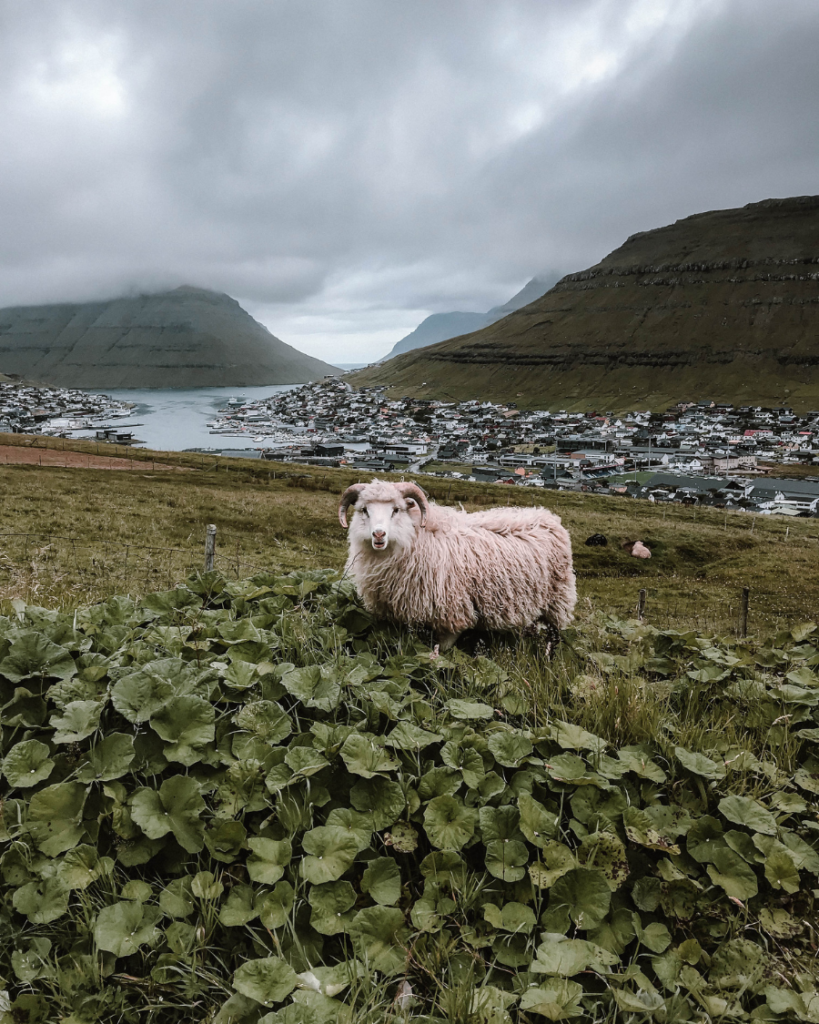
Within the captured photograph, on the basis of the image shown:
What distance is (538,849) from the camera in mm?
3137

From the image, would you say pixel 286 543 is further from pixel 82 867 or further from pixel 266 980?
pixel 266 980

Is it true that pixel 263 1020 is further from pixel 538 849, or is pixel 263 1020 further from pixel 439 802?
pixel 538 849

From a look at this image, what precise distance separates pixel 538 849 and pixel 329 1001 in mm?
1321

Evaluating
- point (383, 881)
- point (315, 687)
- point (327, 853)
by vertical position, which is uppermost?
point (315, 687)

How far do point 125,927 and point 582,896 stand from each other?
2.24 metres

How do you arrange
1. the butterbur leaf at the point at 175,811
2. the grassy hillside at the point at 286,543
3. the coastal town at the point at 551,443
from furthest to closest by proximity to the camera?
1. the coastal town at the point at 551,443
2. the grassy hillside at the point at 286,543
3. the butterbur leaf at the point at 175,811

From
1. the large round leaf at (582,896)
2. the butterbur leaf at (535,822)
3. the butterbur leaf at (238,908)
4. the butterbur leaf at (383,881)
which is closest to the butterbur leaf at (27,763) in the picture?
the butterbur leaf at (238,908)

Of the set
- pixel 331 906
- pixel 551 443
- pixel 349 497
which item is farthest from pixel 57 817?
pixel 551 443

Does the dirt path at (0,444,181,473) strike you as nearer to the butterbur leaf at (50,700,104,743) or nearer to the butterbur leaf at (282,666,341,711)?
the butterbur leaf at (50,700,104,743)

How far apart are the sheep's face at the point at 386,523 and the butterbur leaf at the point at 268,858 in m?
3.08

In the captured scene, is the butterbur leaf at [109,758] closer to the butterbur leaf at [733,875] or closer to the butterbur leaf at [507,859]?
Result: the butterbur leaf at [507,859]

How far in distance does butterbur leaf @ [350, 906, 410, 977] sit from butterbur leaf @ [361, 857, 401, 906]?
0.29 feet

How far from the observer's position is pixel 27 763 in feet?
10.5

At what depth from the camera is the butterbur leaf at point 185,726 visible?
3.32 m
